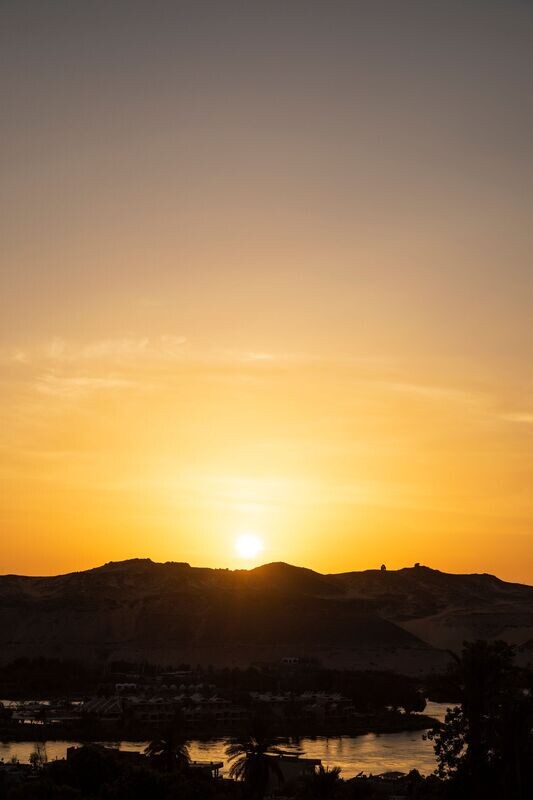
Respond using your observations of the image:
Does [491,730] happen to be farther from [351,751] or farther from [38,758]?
[351,751]

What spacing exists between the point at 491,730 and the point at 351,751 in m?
44.1

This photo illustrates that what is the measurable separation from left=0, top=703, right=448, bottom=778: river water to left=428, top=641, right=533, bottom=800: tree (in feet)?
96.8

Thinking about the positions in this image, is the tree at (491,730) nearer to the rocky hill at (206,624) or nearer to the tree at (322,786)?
the tree at (322,786)

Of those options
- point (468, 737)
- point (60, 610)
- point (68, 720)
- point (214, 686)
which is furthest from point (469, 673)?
point (60, 610)

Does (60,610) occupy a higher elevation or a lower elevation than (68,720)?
higher

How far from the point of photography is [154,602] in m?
165

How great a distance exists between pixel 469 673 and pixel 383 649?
129061 mm

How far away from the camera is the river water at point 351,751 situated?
60.2m

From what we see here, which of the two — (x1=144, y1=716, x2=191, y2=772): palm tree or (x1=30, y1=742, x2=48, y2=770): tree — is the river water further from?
(x1=144, y1=716, x2=191, y2=772): palm tree

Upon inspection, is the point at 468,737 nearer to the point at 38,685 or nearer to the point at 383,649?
the point at 38,685

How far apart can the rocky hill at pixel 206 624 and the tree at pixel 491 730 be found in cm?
11651

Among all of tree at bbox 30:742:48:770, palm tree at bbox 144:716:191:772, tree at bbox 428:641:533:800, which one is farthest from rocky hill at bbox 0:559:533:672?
tree at bbox 428:641:533:800

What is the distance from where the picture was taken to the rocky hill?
146m

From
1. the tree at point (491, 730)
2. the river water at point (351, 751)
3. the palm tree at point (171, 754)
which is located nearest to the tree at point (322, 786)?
the tree at point (491, 730)
